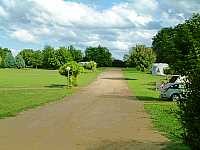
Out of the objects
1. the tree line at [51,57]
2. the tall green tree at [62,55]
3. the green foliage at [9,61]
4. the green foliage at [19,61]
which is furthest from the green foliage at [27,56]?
the tall green tree at [62,55]

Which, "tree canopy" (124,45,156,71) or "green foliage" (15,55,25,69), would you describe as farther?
"green foliage" (15,55,25,69)

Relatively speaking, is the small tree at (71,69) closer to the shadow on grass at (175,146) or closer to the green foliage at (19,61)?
the shadow on grass at (175,146)

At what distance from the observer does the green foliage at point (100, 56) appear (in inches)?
7067

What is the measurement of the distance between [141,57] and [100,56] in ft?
269

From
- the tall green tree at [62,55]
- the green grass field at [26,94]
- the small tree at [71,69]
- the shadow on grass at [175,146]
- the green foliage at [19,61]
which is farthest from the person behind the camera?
the green foliage at [19,61]

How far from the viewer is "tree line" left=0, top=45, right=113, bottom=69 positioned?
165 metres

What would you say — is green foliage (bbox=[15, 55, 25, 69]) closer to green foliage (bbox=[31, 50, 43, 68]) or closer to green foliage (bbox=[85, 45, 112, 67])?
green foliage (bbox=[31, 50, 43, 68])

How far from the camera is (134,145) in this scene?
1374 cm

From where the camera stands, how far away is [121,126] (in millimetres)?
18594

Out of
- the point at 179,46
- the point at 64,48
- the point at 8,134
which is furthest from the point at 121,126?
the point at 64,48

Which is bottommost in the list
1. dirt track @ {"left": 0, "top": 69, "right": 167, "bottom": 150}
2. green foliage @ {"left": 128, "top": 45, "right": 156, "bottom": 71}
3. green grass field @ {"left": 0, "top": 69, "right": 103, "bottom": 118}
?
green grass field @ {"left": 0, "top": 69, "right": 103, "bottom": 118}

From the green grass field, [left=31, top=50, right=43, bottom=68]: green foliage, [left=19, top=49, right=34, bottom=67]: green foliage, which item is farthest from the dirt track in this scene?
[left=19, top=49, right=34, bottom=67]: green foliage

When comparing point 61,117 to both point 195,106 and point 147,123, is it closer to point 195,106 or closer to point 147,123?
point 147,123

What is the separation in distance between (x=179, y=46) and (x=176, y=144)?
64.4 ft
